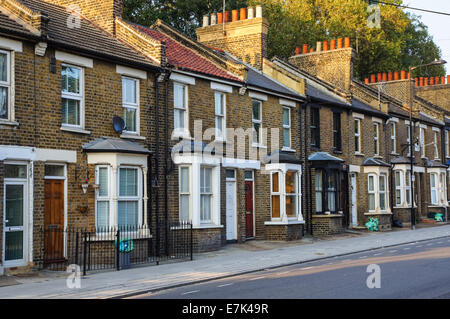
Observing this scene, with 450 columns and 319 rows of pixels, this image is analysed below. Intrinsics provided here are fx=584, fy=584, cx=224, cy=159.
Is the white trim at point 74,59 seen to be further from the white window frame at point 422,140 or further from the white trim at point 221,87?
the white window frame at point 422,140

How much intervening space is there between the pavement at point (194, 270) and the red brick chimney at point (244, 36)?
9.77 m

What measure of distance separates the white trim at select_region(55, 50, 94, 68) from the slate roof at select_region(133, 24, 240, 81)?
134 inches

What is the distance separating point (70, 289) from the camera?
12164mm

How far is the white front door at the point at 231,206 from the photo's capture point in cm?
2195

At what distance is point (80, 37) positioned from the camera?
1741cm

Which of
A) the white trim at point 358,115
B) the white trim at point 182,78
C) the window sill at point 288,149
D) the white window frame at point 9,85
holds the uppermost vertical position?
the white trim at point 358,115

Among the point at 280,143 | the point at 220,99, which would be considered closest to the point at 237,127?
the point at 220,99

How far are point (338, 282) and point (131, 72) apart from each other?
942cm

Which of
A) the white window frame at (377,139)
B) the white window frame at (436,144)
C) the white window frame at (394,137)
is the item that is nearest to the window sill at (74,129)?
the white window frame at (377,139)

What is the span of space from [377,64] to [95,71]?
118ft

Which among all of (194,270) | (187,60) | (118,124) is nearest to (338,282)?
(194,270)

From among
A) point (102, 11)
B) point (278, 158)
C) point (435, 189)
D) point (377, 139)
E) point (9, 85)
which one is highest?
point (102, 11)

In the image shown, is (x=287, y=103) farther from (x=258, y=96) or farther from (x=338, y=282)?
(x=338, y=282)

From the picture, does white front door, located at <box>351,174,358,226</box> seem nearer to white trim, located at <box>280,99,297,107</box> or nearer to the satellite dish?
white trim, located at <box>280,99,297,107</box>
